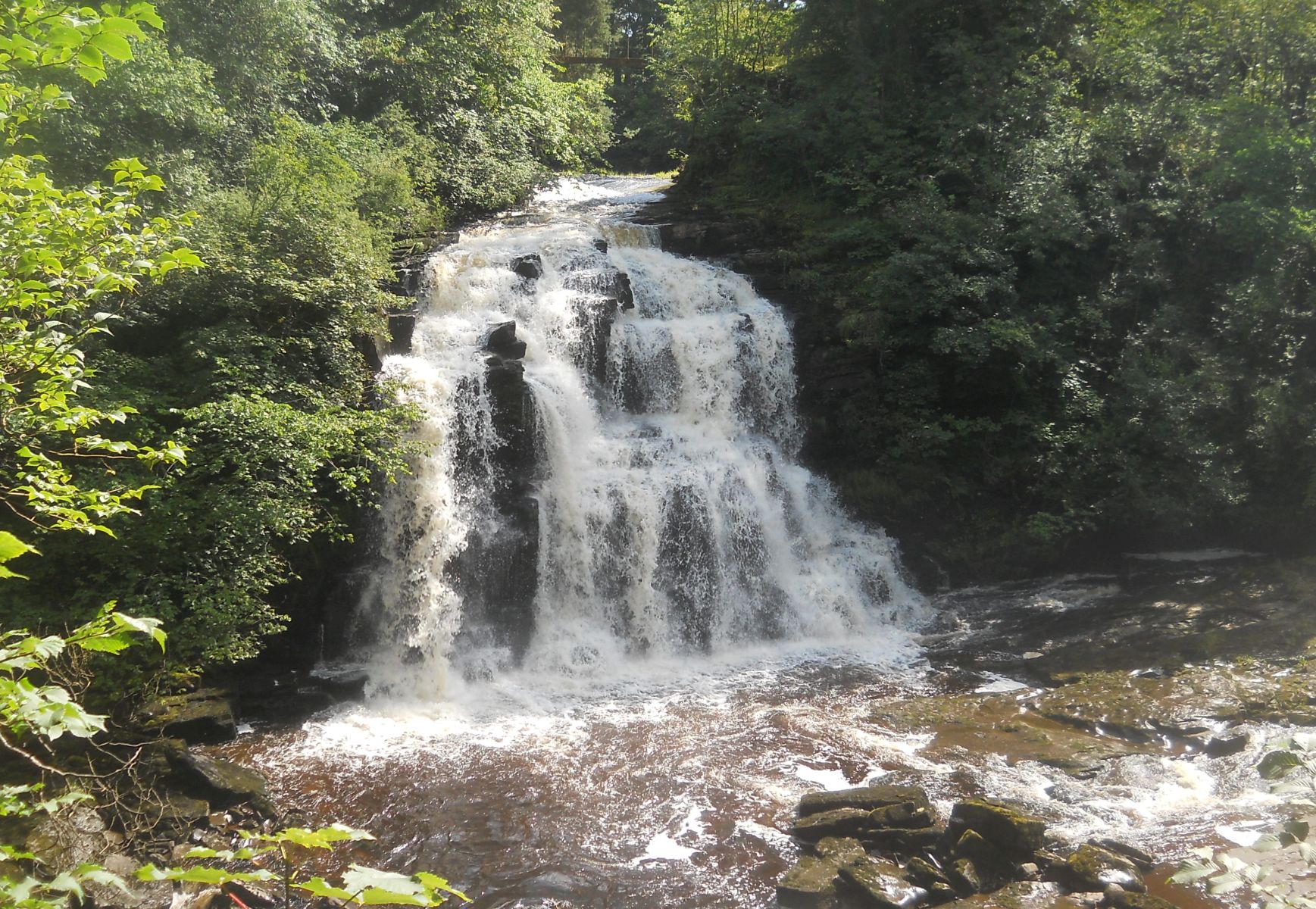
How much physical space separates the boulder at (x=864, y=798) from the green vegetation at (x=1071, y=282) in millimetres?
6423

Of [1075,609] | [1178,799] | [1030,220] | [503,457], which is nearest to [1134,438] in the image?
[1075,609]

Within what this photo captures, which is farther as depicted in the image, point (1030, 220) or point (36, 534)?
point (1030, 220)

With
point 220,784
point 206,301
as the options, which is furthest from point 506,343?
point 220,784

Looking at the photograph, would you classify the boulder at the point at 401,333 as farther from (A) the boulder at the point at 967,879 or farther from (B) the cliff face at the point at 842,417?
(A) the boulder at the point at 967,879

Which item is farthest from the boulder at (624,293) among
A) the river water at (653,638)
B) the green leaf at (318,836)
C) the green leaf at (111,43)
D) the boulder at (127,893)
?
the green leaf at (318,836)

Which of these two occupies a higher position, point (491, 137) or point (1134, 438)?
point (491, 137)

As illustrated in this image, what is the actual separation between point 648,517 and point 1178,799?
7119 mm

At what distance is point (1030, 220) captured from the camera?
15078 millimetres

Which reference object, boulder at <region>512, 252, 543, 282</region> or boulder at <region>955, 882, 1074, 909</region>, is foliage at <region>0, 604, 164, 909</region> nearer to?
boulder at <region>955, 882, 1074, 909</region>

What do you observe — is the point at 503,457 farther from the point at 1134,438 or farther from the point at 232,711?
the point at 1134,438

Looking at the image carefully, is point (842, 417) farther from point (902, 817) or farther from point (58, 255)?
point (58, 255)

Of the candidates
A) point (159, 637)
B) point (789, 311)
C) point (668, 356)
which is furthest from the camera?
point (789, 311)

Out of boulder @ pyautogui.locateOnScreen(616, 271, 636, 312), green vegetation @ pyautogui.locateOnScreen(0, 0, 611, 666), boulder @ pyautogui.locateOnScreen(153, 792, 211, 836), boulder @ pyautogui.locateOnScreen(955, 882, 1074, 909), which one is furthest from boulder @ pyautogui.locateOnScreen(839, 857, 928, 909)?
boulder @ pyautogui.locateOnScreen(616, 271, 636, 312)

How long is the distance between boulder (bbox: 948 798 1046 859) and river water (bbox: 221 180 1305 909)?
742 mm
